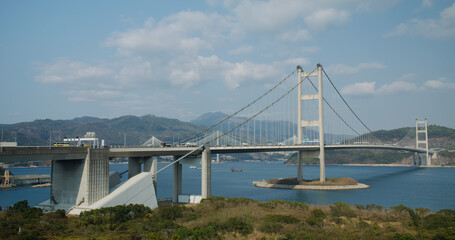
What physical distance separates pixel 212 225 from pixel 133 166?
16502mm

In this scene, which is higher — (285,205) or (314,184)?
(285,205)

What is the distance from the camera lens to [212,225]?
88.5 ft

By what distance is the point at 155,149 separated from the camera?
4034cm

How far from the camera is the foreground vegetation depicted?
23922mm

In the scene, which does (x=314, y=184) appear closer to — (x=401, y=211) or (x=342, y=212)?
(x=401, y=211)

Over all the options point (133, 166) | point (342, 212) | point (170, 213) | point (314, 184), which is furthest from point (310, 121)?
point (170, 213)

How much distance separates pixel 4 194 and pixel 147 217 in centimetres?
5211

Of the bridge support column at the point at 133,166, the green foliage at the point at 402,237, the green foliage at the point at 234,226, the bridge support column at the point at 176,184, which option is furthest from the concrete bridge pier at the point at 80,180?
the green foliage at the point at 402,237

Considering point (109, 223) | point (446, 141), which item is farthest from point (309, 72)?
point (446, 141)

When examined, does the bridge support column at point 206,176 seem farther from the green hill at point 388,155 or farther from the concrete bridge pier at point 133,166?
the green hill at point 388,155

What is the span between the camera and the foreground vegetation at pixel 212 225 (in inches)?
942

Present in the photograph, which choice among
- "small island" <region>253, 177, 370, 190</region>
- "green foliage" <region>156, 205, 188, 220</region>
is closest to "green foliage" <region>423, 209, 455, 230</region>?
"green foliage" <region>156, 205, 188, 220</region>

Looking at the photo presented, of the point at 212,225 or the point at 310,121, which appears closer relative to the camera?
the point at 212,225

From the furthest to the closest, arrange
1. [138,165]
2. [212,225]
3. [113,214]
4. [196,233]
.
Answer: [138,165]
[113,214]
[212,225]
[196,233]
